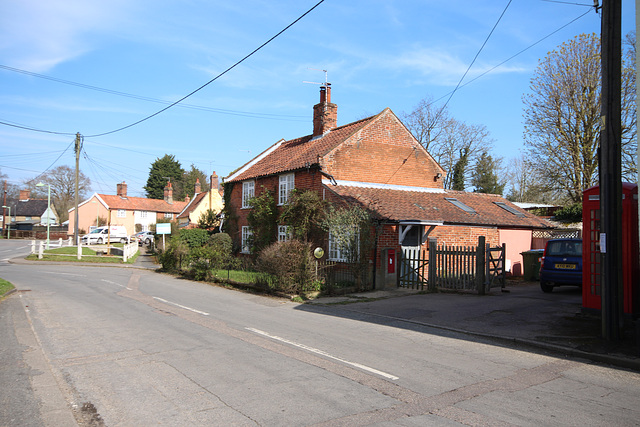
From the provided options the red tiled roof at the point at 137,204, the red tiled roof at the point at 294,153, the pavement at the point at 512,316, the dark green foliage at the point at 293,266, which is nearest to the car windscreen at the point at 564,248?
the pavement at the point at 512,316

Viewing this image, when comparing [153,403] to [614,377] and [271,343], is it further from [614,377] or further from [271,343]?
[614,377]

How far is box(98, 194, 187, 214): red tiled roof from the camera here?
67250 mm

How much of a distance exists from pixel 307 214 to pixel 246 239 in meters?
7.92

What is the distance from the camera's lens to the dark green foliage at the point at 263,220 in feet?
78.6

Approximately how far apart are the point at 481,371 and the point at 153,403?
4.54m

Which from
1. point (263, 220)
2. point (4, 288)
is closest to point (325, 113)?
point (263, 220)

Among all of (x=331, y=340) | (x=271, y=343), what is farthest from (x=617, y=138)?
(x=271, y=343)

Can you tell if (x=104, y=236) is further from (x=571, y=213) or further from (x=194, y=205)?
(x=571, y=213)

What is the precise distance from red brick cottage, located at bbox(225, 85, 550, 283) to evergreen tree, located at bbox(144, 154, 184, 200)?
64.2 meters

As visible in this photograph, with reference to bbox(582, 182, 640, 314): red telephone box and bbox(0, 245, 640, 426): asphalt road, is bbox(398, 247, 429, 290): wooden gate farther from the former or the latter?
bbox(582, 182, 640, 314): red telephone box

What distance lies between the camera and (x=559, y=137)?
27766mm

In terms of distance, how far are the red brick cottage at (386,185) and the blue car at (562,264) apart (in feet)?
14.3

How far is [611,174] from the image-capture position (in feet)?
25.8

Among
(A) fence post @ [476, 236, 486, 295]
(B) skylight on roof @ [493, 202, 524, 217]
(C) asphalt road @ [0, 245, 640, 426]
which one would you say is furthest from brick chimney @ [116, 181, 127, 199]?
(A) fence post @ [476, 236, 486, 295]
